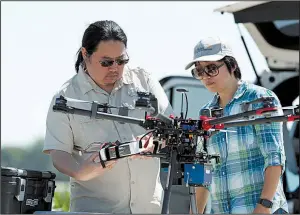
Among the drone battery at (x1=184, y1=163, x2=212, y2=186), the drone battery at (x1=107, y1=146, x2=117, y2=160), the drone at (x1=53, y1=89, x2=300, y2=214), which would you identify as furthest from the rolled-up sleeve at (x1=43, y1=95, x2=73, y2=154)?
the drone battery at (x1=184, y1=163, x2=212, y2=186)

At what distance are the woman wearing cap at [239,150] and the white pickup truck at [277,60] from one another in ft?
5.36

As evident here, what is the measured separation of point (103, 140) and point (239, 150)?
2.22 feet

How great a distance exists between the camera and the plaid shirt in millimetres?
4414

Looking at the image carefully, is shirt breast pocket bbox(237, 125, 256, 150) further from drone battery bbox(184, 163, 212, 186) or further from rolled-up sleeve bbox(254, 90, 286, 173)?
drone battery bbox(184, 163, 212, 186)

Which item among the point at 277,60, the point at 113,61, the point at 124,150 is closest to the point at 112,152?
the point at 124,150

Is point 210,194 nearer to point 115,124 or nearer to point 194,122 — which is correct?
point 115,124

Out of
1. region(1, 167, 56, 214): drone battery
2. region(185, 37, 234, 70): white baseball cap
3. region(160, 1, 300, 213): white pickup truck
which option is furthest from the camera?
region(160, 1, 300, 213): white pickup truck

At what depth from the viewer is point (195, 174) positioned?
12.3 ft

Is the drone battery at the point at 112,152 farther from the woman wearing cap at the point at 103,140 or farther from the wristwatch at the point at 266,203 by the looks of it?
the wristwatch at the point at 266,203

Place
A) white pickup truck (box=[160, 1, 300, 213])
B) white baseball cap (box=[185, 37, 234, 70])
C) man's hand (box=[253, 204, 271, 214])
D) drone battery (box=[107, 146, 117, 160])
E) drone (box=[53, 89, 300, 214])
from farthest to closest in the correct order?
white pickup truck (box=[160, 1, 300, 213]) → white baseball cap (box=[185, 37, 234, 70]) → man's hand (box=[253, 204, 271, 214]) → drone battery (box=[107, 146, 117, 160]) → drone (box=[53, 89, 300, 214])

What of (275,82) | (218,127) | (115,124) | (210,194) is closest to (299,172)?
(275,82)

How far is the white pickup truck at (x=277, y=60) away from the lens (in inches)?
275

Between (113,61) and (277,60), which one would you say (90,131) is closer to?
(113,61)

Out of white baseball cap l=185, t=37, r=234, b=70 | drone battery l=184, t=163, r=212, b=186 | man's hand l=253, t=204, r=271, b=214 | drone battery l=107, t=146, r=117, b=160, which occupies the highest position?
white baseball cap l=185, t=37, r=234, b=70
